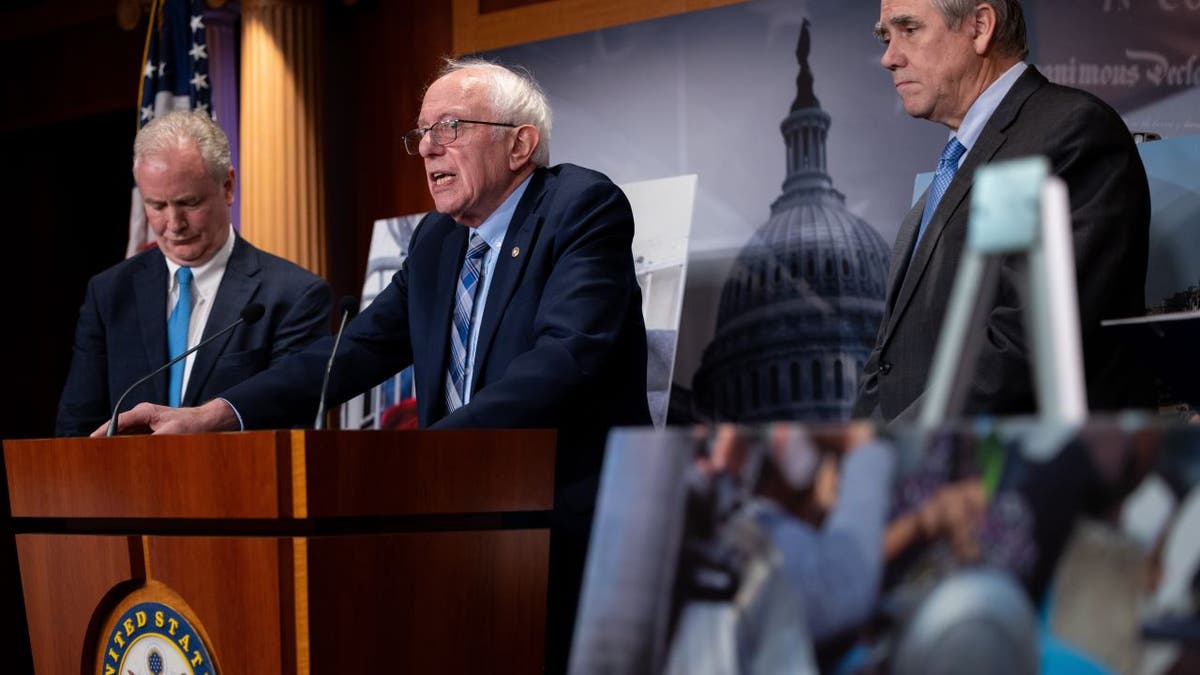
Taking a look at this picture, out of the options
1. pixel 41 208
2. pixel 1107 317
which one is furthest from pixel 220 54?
pixel 1107 317

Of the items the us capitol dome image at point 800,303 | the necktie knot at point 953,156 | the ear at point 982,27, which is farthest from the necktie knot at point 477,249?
the us capitol dome image at point 800,303

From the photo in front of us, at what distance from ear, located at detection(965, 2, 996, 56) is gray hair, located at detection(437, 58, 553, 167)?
3.07 feet

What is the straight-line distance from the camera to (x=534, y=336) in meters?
2.78

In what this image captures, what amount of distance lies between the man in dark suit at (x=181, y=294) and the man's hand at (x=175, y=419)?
809mm

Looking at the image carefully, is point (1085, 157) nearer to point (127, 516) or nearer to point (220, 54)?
point (127, 516)

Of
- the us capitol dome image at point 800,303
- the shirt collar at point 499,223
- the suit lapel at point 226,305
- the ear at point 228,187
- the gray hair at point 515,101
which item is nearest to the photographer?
the shirt collar at point 499,223

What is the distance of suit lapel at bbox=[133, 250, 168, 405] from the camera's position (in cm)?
376

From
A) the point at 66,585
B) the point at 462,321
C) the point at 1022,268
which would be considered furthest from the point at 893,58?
the point at 66,585

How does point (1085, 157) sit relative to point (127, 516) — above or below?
above

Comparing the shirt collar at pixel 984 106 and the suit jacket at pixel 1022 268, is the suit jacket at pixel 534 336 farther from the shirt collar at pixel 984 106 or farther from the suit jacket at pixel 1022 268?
the shirt collar at pixel 984 106

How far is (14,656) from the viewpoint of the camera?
6.43 m

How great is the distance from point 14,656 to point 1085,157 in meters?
5.49

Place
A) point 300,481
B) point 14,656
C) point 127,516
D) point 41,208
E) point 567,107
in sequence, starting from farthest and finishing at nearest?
point 41,208
point 14,656
point 567,107
point 127,516
point 300,481

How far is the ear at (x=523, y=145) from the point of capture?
10.2 feet
